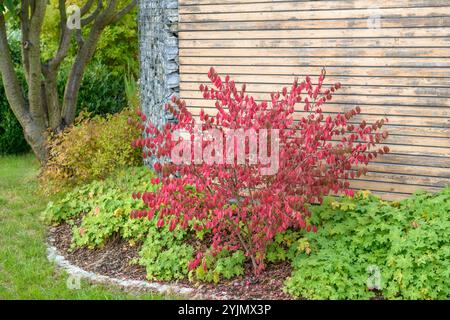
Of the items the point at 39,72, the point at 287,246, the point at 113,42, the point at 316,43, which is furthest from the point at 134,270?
the point at 113,42

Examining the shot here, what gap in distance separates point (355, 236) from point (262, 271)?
842mm

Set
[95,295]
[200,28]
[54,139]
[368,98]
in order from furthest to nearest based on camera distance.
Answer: [54,139] → [200,28] → [368,98] → [95,295]

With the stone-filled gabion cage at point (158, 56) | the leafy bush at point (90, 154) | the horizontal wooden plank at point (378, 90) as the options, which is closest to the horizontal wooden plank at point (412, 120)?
the horizontal wooden plank at point (378, 90)

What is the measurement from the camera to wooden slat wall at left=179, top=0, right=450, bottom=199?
5957 millimetres

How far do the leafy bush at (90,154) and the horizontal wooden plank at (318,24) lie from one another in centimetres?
164

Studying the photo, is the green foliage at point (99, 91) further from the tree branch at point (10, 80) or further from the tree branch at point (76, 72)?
the tree branch at point (10, 80)

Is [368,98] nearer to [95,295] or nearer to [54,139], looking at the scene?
[95,295]

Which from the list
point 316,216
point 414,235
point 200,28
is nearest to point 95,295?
point 316,216

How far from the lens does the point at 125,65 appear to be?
40.3 ft

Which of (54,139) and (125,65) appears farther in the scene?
(125,65)

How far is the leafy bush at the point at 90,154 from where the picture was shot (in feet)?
25.3

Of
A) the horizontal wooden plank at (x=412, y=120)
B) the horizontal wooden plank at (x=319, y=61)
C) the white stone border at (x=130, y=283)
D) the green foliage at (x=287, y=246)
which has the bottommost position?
the white stone border at (x=130, y=283)
